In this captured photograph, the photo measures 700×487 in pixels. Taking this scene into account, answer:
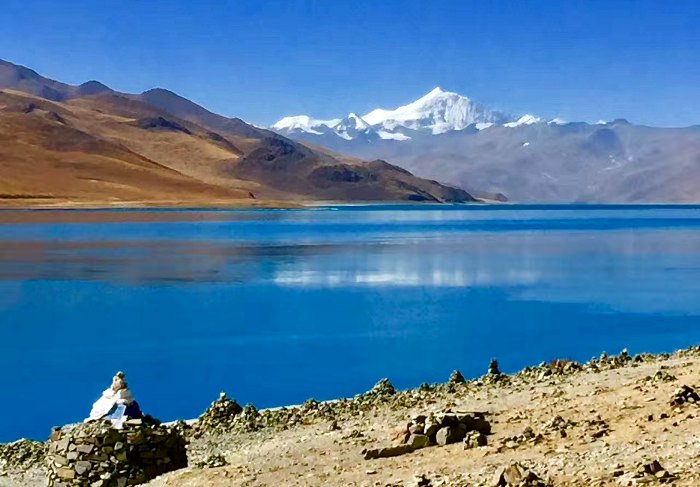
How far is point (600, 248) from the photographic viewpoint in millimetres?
69125

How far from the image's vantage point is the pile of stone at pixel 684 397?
9.84 metres

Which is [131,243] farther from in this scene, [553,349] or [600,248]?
[553,349]

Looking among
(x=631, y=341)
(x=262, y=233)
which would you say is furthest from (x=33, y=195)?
(x=631, y=341)

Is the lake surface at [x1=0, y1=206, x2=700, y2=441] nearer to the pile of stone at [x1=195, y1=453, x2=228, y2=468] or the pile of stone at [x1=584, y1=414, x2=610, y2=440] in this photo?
the pile of stone at [x1=195, y1=453, x2=228, y2=468]

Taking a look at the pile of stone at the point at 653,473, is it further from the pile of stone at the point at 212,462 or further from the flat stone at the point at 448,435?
the pile of stone at the point at 212,462

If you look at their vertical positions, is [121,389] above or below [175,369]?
above

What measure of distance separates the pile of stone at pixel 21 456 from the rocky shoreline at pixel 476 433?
0.11 feet

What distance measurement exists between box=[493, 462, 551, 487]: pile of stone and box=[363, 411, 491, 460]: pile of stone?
1.89 meters

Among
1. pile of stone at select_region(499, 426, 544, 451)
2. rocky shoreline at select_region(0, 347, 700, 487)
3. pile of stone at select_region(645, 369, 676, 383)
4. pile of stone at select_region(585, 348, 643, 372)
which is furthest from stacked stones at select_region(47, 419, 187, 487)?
pile of stone at select_region(585, 348, 643, 372)

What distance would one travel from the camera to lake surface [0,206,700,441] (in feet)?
74.3

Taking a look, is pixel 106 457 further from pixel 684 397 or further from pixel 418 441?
pixel 684 397

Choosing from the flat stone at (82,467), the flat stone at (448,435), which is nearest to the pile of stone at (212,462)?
the flat stone at (82,467)

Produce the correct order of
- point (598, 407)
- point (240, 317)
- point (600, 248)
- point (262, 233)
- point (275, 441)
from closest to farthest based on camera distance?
point (598, 407) < point (275, 441) < point (240, 317) < point (600, 248) < point (262, 233)

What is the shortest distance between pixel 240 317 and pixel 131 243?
1494 inches
